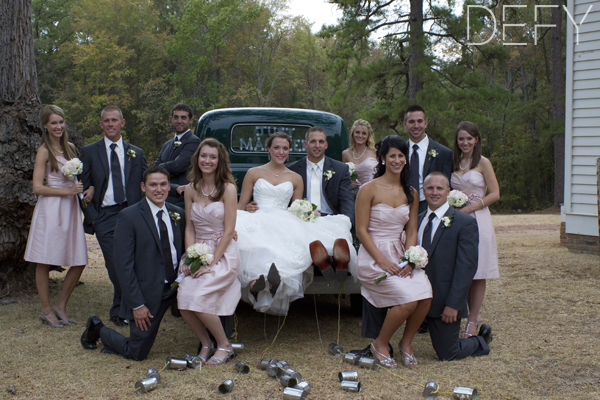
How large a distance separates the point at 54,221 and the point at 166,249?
5.91ft

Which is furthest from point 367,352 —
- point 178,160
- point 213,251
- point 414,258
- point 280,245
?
point 178,160

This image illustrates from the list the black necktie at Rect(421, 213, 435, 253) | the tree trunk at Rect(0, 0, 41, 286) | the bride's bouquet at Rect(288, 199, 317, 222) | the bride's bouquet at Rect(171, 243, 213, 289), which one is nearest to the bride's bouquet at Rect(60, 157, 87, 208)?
the tree trunk at Rect(0, 0, 41, 286)

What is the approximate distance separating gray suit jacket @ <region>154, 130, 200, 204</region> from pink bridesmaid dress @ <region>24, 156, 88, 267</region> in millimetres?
1052

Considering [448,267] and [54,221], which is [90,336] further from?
[448,267]

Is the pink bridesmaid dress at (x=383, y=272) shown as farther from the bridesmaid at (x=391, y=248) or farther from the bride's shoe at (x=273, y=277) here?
the bride's shoe at (x=273, y=277)

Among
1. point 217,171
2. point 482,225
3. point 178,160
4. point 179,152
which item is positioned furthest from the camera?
point 179,152

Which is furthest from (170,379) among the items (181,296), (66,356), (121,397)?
(66,356)

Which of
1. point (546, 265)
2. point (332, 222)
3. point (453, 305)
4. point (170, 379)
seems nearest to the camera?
point (170, 379)

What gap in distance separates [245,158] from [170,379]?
3.46 metres

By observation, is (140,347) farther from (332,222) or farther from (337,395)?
(332,222)

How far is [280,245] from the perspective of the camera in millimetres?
4719

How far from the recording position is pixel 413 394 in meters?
3.72

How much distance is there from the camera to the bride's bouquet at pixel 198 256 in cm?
435

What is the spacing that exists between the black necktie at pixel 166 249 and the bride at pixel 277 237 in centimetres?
62
